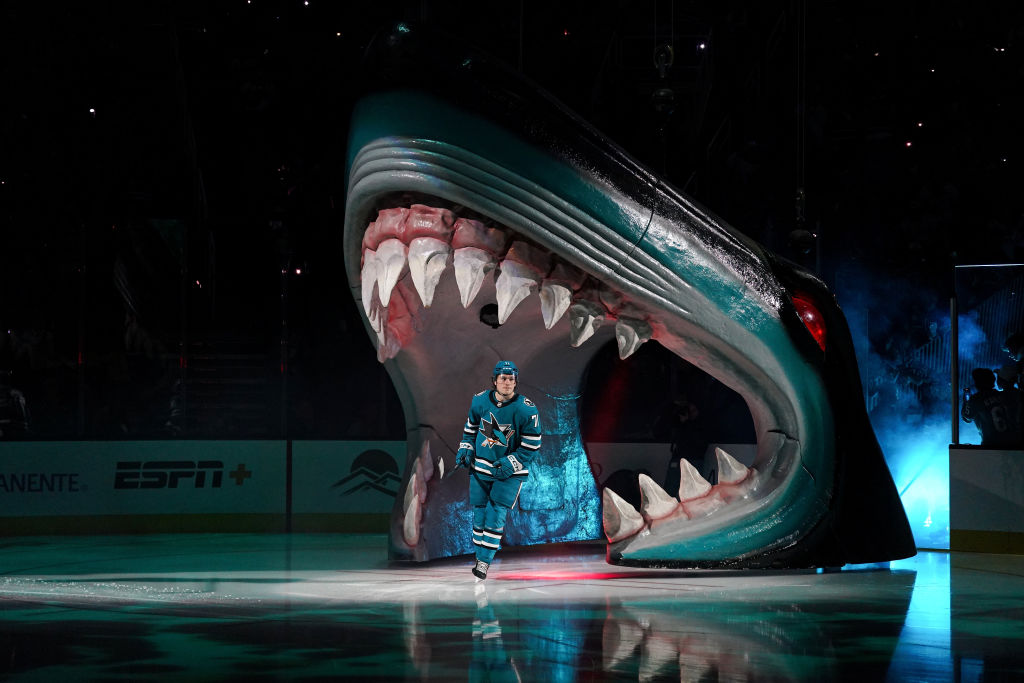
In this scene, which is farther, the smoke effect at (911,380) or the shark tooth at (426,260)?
the smoke effect at (911,380)

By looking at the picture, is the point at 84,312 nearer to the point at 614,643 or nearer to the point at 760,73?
the point at 760,73

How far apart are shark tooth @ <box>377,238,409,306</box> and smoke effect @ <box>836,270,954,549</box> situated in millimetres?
4163

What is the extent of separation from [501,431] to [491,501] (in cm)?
36

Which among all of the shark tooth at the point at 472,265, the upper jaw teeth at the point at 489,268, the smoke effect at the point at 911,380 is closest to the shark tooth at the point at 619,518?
the upper jaw teeth at the point at 489,268

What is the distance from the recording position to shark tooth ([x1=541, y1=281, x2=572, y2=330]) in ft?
16.6

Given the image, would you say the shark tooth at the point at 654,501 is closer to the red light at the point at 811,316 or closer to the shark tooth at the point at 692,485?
the shark tooth at the point at 692,485

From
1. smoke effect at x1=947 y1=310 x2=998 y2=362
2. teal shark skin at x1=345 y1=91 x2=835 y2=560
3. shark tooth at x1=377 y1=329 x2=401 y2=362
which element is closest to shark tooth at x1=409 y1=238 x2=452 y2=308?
teal shark skin at x1=345 y1=91 x2=835 y2=560

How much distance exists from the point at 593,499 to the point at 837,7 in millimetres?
5426

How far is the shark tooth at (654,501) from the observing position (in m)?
5.42

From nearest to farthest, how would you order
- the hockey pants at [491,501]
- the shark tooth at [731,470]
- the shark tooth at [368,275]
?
1. the shark tooth at [368,275]
2. the shark tooth at [731,470]
3. the hockey pants at [491,501]

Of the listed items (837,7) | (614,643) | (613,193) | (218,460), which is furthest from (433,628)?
(837,7)

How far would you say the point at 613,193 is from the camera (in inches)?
198

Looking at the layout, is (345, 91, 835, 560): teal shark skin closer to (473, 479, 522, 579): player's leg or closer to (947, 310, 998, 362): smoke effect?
(473, 479, 522, 579): player's leg

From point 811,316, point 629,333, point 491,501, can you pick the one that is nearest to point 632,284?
point 629,333
